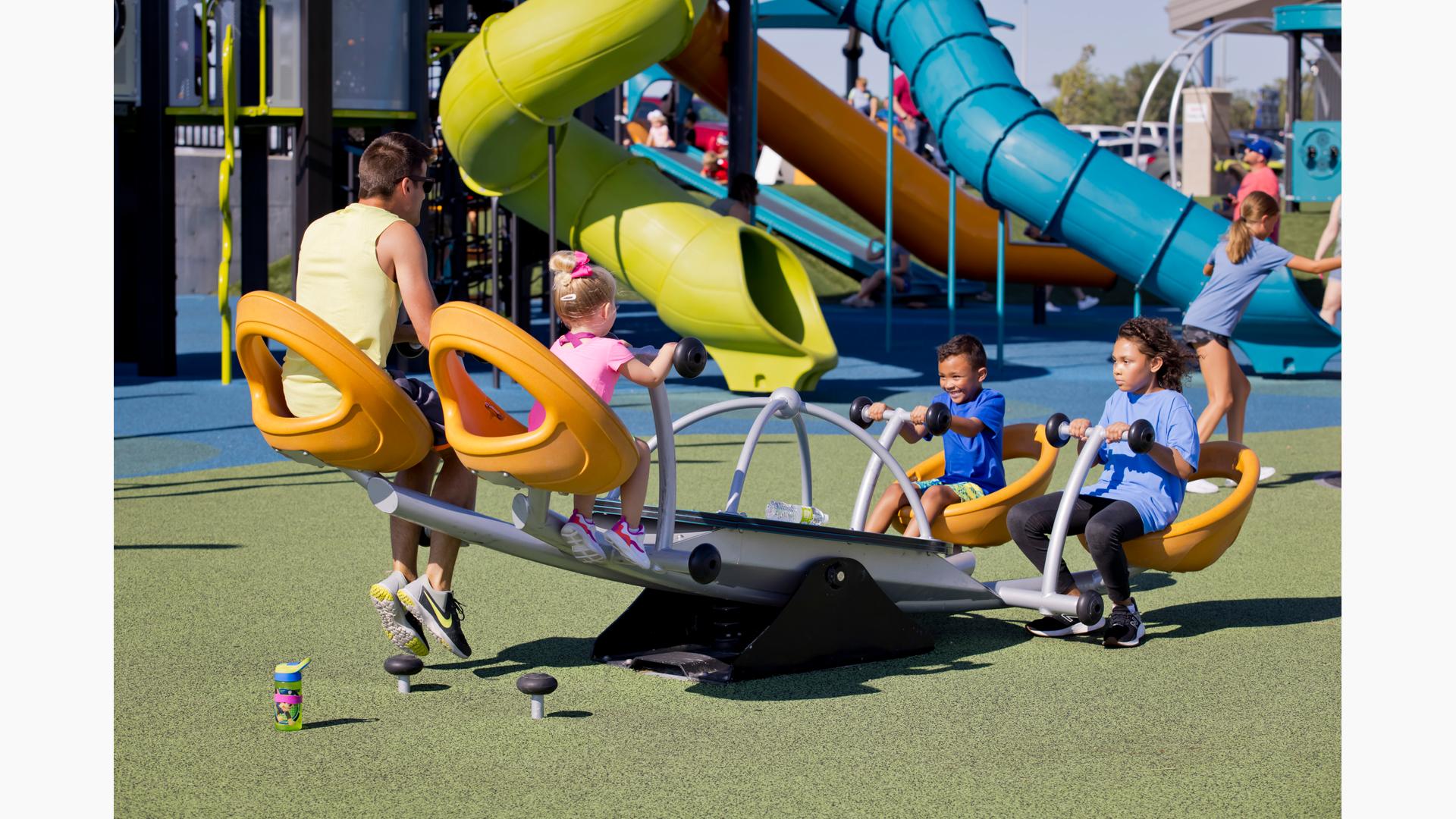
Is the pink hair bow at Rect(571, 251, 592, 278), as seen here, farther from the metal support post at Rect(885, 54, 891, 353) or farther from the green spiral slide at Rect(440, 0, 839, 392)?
the metal support post at Rect(885, 54, 891, 353)

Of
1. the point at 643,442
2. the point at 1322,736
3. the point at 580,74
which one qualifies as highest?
the point at 580,74

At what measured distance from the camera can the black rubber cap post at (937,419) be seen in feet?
17.6

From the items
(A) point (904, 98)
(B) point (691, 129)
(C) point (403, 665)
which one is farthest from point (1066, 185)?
(B) point (691, 129)

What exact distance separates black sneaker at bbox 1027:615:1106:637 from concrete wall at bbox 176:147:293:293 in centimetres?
1990

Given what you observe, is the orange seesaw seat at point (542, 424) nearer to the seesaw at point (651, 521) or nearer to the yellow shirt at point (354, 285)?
the seesaw at point (651, 521)

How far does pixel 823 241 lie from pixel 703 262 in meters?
10.5

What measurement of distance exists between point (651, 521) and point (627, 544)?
2.11 feet

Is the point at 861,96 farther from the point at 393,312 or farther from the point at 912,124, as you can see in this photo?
the point at 393,312

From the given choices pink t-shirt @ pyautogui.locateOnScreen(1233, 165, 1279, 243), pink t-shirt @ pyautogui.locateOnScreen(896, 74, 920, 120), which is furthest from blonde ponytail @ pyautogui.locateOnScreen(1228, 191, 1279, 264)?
pink t-shirt @ pyautogui.locateOnScreen(896, 74, 920, 120)

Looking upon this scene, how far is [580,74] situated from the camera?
11328 mm

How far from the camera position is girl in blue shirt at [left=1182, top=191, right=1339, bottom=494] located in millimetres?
8492

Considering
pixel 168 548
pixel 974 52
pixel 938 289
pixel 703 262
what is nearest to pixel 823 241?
pixel 938 289

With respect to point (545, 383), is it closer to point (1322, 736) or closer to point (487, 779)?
point (487, 779)

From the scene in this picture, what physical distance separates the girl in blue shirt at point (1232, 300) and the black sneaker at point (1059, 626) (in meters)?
2.93
